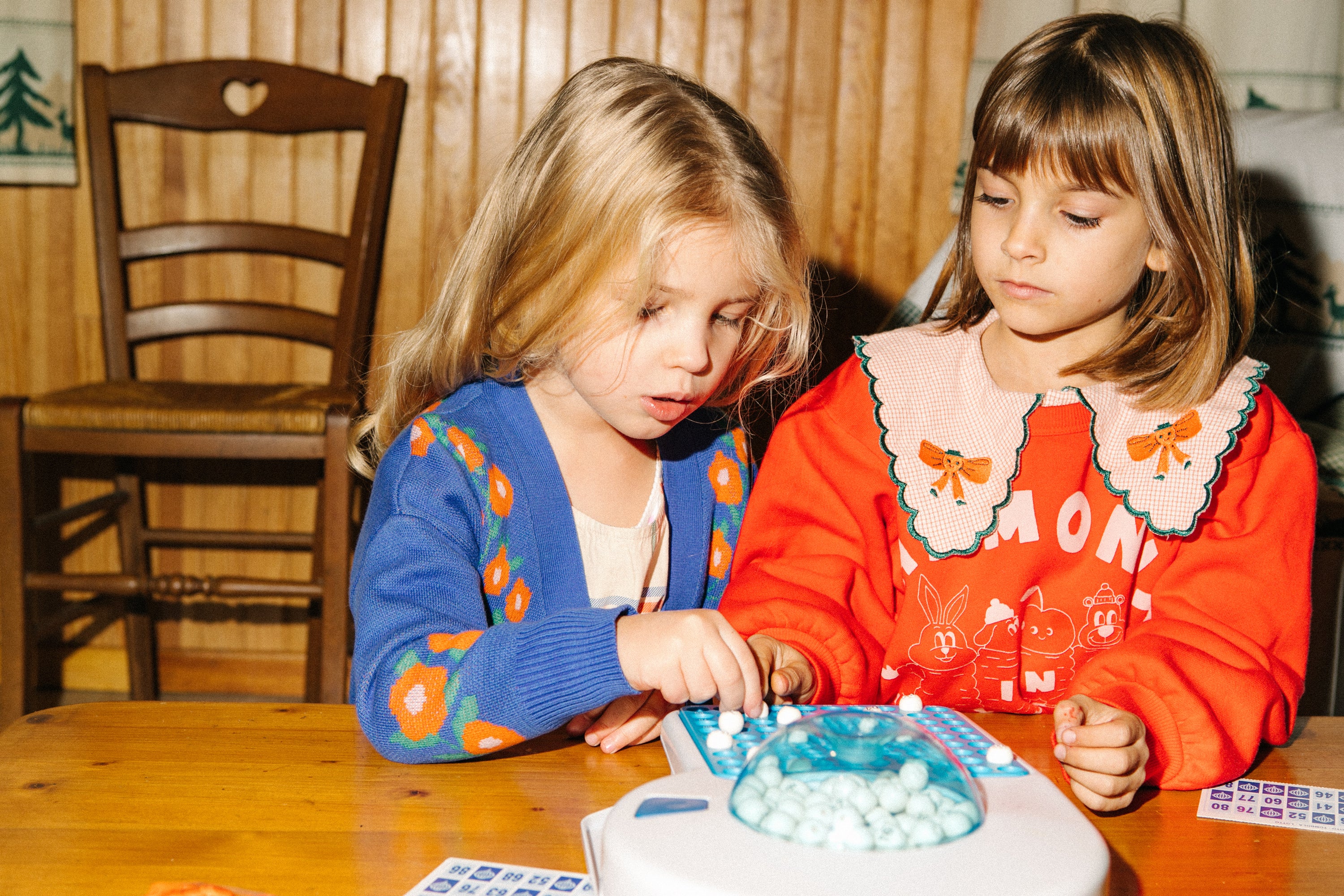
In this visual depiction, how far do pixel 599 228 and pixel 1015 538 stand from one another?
388 millimetres

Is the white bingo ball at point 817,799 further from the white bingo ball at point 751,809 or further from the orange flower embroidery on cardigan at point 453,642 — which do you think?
the orange flower embroidery on cardigan at point 453,642

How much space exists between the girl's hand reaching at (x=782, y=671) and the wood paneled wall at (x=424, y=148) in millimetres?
1008

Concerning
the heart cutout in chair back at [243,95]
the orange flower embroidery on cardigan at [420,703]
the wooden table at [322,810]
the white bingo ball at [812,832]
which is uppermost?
the heart cutout in chair back at [243,95]

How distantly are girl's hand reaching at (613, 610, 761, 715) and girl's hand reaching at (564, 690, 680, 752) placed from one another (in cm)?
3

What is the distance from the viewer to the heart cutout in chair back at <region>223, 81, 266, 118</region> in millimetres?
1704

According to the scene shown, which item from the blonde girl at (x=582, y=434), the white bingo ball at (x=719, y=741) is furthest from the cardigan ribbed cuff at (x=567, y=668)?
the white bingo ball at (x=719, y=741)

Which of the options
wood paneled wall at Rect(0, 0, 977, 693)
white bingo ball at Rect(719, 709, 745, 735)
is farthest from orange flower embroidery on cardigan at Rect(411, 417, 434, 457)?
wood paneled wall at Rect(0, 0, 977, 693)

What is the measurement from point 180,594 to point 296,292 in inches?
20.0

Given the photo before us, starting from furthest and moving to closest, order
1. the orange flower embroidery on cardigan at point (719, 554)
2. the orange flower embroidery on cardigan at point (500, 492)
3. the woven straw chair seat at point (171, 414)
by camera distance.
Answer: the woven straw chair seat at point (171, 414) → the orange flower embroidery on cardigan at point (719, 554) → the orange flower embroidery on cardigan at point (500, 492)

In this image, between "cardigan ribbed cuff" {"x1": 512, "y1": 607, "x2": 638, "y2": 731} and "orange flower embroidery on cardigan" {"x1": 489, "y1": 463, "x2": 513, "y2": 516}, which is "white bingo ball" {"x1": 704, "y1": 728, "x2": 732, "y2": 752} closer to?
"cardigan ribbed cuff" {"x1": 512, "y1": 607, "x2": 638, "y2": 731}

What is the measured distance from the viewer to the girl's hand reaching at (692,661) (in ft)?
2.06

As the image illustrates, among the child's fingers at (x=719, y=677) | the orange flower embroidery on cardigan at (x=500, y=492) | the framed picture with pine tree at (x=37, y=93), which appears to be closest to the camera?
the child's fingers at (x=719, y=677)

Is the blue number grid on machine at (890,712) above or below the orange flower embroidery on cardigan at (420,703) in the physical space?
above

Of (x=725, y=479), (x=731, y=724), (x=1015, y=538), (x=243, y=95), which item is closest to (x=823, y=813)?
(x=731, y=724)
